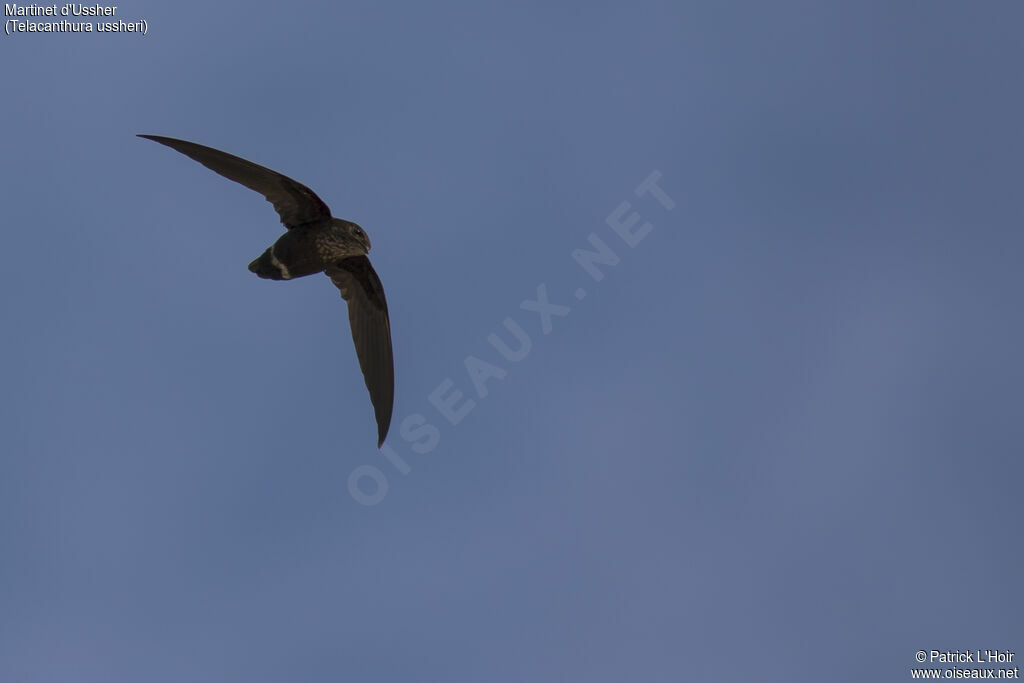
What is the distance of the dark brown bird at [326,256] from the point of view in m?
14.0

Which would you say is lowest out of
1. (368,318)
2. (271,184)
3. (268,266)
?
(368,318)

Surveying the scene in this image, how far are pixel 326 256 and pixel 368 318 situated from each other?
1501mm

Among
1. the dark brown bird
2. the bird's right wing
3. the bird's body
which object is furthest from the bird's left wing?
the bird's right wing

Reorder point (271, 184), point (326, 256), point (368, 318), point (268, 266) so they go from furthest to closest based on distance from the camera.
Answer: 1. point (368, 318)
2. point (326, 256)
3. point (268, 266)
4. point (271, 184)

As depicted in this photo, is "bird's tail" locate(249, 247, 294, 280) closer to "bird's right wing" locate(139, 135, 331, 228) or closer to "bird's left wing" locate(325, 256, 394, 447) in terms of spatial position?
"bird's right wing" locate(139, 135, 331, 228)

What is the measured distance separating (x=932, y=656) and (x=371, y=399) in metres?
11.1

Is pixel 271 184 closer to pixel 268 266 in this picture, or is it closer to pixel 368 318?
pixel 268 266

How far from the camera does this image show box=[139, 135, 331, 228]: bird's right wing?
13.6 metres

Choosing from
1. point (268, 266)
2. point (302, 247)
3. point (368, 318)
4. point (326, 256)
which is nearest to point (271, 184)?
point (302, 247)

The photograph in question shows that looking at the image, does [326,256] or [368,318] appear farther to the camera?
[368,318]

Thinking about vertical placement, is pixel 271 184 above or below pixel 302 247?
above

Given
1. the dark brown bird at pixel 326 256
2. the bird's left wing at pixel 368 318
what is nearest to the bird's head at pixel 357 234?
the dark brown bird at pixel 326 256

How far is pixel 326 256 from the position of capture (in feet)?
48.3

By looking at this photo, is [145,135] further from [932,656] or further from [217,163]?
[932,656]
